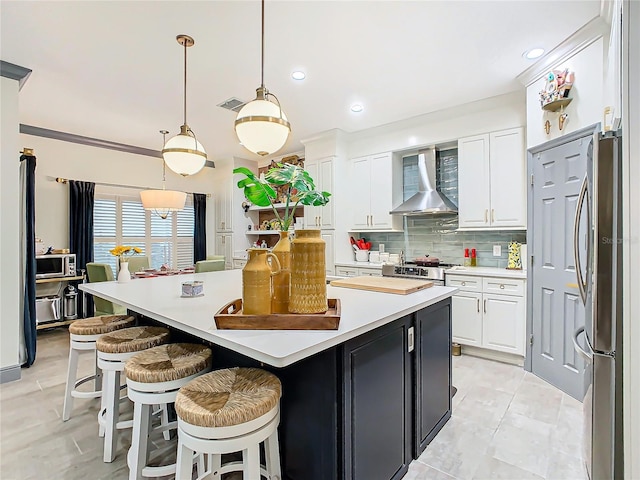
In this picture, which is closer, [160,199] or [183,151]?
[183,151]

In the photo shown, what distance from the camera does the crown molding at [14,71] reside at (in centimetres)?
287

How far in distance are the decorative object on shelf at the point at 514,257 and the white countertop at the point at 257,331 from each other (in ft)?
6.26

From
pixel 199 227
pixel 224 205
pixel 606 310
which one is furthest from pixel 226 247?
pixel 606 310

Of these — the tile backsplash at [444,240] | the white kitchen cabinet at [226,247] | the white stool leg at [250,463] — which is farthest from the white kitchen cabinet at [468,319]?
the white kitchen cabinet at [226,247]

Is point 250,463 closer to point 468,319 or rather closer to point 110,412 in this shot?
point 110,412

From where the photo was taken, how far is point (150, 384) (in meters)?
1.46

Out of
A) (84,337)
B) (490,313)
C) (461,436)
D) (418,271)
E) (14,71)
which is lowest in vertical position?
(461,436)

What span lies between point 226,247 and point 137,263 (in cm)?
168

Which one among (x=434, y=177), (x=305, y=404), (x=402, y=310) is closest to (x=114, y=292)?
(x=305, y=404)

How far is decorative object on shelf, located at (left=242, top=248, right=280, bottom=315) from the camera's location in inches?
53.9

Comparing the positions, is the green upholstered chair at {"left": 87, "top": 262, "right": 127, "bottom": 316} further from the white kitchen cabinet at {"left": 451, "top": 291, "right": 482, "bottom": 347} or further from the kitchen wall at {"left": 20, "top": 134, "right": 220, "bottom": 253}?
the white kitchen cabinet at {"left": 451, "top": 291, "right": 482, "bottom": 347}

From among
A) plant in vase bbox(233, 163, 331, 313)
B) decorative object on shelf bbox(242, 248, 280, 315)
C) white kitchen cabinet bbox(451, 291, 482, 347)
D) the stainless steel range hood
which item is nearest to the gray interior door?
white kitchen cabinet bbox(451, 291, 482, 347)

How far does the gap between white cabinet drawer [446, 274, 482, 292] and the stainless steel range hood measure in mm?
849

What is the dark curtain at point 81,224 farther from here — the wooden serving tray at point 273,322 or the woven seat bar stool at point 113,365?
the wooden serving tray at point 273,322
